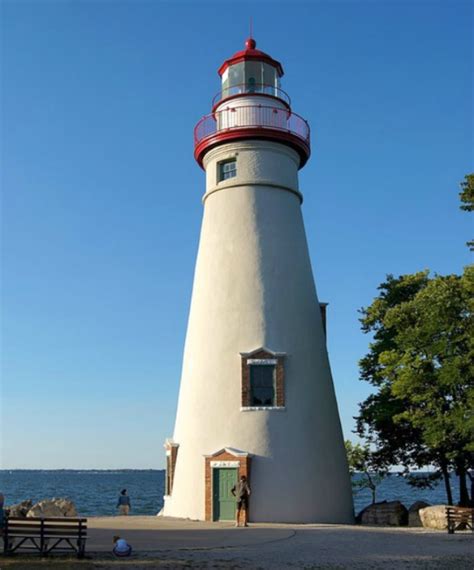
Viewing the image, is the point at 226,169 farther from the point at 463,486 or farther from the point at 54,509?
the point at 54,509

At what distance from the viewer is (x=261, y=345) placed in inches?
881

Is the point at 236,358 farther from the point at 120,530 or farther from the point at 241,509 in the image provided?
the point at 120,530

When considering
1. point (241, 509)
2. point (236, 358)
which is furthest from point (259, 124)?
point (241, 509)

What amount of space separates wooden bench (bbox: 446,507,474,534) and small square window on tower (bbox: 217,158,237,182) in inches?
523

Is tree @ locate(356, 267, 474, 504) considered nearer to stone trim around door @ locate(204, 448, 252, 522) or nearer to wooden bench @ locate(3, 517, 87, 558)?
stone trim around door @ locate(204, 448, 252, 522)

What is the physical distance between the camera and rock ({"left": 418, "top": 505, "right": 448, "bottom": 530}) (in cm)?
1992

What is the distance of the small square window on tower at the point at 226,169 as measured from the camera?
961 inches

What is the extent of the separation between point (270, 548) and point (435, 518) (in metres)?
7.35

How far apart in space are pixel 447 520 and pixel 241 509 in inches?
233

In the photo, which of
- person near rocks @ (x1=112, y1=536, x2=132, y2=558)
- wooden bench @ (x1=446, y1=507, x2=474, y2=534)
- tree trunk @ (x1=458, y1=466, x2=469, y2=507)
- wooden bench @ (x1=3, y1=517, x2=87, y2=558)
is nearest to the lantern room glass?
tree trunk @ (x1=458, y1=466, x2=469, y2=507)

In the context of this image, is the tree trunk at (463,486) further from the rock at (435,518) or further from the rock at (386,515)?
the rock at (435,518)

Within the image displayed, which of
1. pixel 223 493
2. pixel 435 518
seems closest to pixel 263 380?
pixel 223 493

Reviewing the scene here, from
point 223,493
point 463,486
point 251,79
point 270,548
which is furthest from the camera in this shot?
point 251,79

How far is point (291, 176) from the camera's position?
81.4 feet
